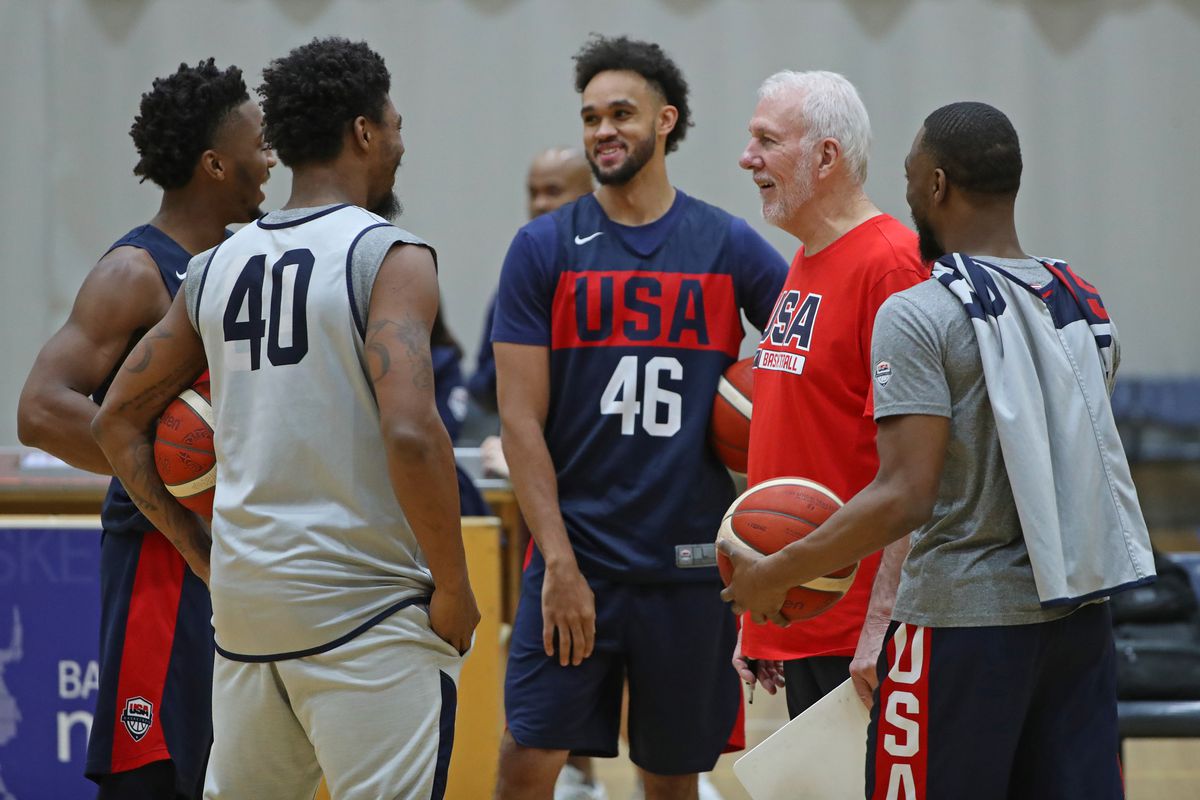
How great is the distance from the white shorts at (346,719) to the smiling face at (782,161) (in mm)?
1269

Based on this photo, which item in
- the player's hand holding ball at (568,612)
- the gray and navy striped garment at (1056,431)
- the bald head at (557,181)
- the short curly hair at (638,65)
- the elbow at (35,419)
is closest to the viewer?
the gray and navy striped garment at (1056,431)

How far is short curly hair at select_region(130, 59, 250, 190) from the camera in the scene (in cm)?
285

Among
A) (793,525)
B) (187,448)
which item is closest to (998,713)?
(793,525)

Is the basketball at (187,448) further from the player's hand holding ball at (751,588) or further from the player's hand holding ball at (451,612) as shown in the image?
A: the player's hand holding ball at (751,588)

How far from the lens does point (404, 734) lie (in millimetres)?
2207

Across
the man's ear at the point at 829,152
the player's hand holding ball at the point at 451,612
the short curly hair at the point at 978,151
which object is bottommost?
the player's hand holding ball at the point at 451,612

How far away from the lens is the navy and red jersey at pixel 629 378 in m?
3.24

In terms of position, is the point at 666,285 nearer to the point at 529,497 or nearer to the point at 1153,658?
the point at 529,497

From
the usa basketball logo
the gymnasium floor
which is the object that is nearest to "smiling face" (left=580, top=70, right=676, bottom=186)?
the usa basketball logo

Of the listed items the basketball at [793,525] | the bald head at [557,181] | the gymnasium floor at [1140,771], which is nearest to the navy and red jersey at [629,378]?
the basketball at [793,525]

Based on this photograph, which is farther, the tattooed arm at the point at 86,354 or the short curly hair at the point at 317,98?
the tattooed arm at the point at 86,354

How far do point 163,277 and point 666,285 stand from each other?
1.20 m

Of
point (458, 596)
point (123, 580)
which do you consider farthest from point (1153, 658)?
point (123, 580)

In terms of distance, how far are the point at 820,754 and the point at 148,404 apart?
4.78ft
